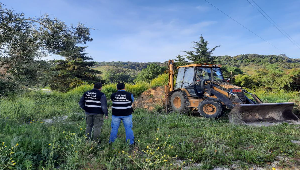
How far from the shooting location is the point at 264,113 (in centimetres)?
750

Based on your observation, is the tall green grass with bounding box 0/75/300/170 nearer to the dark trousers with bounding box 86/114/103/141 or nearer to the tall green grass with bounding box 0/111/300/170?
the tall green grass with bounding box 0/111/300/170

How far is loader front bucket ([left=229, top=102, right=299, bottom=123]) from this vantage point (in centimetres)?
729

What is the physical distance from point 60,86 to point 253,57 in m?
35.6

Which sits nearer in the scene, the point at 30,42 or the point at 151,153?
the point at 151,153

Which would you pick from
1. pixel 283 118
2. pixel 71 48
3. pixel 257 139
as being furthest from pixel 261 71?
pixel 71 48

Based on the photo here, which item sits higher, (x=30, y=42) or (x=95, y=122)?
(x=30, y=42)

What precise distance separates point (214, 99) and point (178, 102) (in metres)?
2.02

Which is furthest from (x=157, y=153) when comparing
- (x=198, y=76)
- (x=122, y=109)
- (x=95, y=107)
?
(x=198, y=76)

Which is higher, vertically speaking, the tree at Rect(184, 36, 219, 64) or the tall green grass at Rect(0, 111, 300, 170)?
the tree at Rect(184, 36, 219, 64)

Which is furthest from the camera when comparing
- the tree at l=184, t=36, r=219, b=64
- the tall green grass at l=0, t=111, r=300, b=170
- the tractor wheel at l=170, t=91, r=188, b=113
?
the tree at l=184, t=36, r=219, b=64

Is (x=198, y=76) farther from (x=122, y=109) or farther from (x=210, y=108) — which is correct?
(x=122, y=109)

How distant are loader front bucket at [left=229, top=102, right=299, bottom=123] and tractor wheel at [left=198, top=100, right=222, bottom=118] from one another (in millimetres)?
614

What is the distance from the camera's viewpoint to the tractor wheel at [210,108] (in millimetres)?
7918

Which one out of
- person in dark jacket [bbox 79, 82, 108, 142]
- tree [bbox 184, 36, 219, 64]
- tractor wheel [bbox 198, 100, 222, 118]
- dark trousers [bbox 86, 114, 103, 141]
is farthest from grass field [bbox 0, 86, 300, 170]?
tree [bbox 184, 36, 219, 64]
